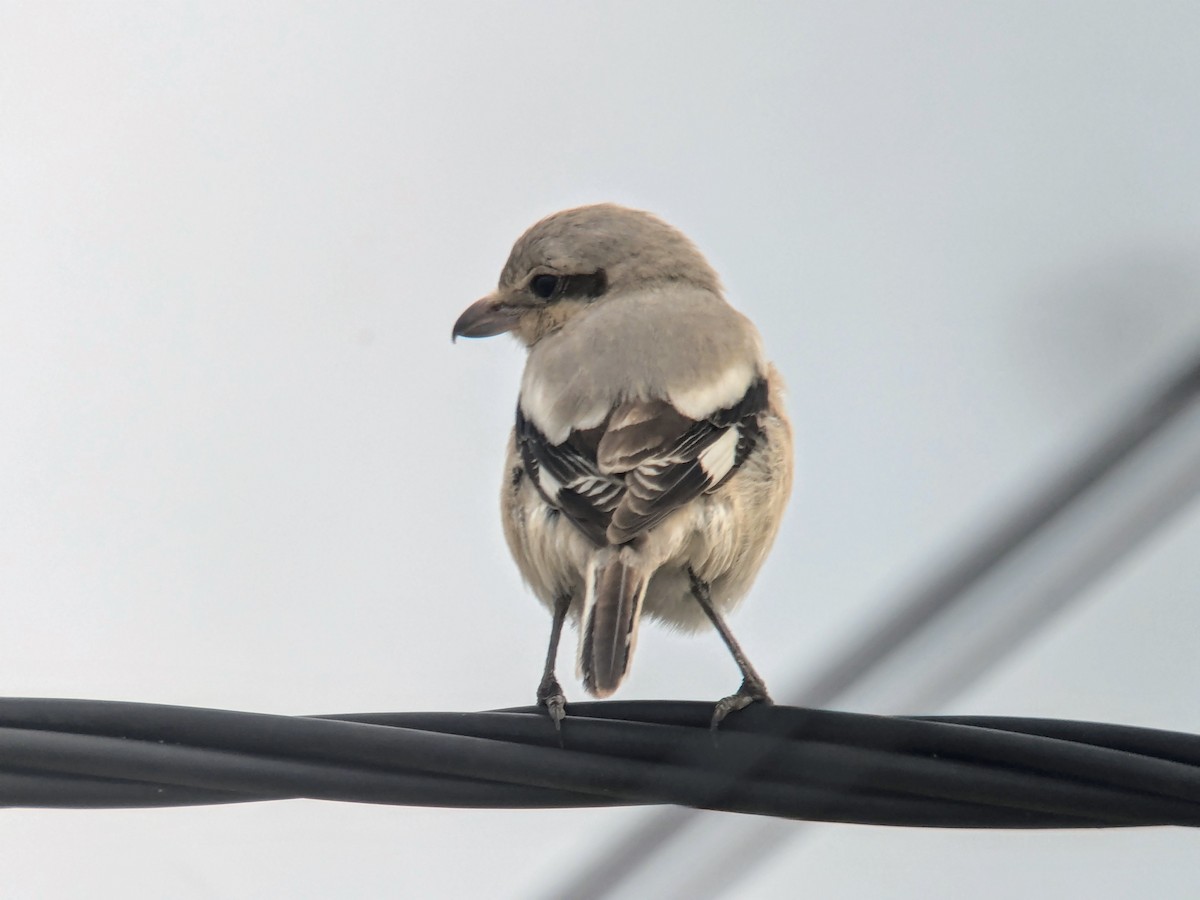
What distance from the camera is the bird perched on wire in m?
3.35

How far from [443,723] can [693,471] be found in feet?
4.60

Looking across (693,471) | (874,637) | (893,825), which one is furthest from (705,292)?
(893,825)

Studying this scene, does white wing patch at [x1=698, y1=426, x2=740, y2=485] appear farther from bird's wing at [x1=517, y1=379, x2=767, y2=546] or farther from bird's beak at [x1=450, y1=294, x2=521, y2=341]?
bird's beak at [x1=450, y1=294, x2=521, y2=341]

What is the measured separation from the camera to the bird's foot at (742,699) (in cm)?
255

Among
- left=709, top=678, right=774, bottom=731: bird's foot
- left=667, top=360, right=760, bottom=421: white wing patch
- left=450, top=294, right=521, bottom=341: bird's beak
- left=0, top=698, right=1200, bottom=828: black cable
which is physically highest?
left=450, top=294, right=521, bottom=341: bird's beak

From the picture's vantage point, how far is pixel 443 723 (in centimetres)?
233

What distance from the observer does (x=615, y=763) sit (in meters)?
2.37

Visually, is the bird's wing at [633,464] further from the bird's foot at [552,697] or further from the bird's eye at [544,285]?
the bird's eye at [544,285]

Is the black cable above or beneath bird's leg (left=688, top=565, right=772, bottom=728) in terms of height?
beneath

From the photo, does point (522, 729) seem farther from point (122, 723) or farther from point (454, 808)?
point (122, 723)

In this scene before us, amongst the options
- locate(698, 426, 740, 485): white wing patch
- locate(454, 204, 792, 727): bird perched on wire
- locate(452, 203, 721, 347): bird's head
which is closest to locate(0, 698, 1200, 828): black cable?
locate(454, 204, 792, 727): bird perched on wire

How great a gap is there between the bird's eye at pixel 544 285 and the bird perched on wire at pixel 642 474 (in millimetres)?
343

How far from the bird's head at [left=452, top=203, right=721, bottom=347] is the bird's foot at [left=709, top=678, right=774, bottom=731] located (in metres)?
1.92

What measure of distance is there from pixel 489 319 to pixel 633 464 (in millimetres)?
1721
